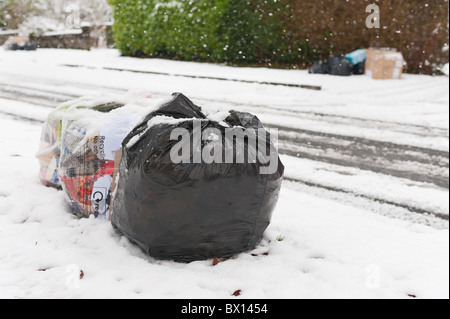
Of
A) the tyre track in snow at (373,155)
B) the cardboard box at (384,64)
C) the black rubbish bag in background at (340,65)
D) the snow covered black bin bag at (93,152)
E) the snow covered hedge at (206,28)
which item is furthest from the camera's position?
the snow covered hedge at (206,28)

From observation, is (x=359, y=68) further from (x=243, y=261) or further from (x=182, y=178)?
(x=182, y=178)

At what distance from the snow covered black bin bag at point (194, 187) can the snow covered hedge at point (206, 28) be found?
443 inches

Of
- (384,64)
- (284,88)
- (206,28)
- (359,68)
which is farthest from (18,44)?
(384,64)

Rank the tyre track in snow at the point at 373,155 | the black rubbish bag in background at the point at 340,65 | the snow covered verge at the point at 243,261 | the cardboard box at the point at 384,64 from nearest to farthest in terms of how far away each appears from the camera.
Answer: the snow covered verge at the point at 243,261, the tyre track in snow at the point at 373,155, the cardboard box at the point at 384,64, the black rubbish bag in background at the point at 340,65

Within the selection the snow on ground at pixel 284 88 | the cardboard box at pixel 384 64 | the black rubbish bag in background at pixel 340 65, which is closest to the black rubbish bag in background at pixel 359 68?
the black rubbish bag in background at pixel 340 65

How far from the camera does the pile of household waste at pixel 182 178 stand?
257 cm

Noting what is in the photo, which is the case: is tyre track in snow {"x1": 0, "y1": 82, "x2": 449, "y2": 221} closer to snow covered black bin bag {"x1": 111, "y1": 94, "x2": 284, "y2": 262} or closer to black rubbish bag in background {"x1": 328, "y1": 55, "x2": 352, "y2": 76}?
snow covered black bin bag {"x1": 111, "y1": 94, "x2": 284, "y2": 262}

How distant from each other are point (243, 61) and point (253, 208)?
39.9ft

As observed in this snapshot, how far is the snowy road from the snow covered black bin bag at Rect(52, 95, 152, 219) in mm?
627

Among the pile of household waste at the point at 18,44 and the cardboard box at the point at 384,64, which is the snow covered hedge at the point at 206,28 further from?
the pile of household waste at the point at 18,44

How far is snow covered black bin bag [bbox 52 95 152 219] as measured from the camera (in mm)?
3100
